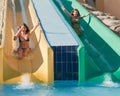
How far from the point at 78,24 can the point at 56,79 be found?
258 centimetres

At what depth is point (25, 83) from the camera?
721cm

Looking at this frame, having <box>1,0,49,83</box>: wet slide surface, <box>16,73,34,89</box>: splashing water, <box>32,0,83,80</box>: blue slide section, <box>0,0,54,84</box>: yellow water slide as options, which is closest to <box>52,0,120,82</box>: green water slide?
<box>32,0,83,80</box>: blue slide section

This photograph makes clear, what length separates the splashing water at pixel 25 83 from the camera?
695 centimetres

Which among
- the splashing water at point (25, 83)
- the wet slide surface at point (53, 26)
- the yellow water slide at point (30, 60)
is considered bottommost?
the splashing water at point (25, 83)

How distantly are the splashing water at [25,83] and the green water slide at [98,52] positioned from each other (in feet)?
3.34

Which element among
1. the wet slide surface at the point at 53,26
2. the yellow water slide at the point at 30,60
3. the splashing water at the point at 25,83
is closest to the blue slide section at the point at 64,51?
the wet slide surface at the point at 53,26

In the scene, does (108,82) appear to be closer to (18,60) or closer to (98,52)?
(98,52)

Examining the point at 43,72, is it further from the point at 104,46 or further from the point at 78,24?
the point at 78,24

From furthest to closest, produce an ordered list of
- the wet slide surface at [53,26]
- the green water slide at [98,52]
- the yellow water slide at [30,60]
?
the wet slide surface at [53,26], the green water slide at [98,52], the yellow water slide at [30,60]

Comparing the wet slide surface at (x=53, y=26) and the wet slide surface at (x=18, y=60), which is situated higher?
the wet slide surface at (x=53, y=26)

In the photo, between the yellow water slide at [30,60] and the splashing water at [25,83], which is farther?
the yellow water slide at [30,60]

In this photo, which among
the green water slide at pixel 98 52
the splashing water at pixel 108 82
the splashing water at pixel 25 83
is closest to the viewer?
the splashing water at pixel 25 83

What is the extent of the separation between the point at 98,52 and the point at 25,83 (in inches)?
85.9

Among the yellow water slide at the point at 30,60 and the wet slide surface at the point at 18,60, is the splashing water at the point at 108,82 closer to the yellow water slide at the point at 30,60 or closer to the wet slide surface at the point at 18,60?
the yellow water slide at the point at 30,60
